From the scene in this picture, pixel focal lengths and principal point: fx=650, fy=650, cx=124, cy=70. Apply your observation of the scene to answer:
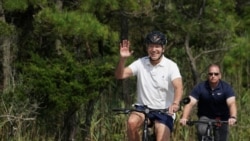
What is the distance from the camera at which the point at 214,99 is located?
7949 mm

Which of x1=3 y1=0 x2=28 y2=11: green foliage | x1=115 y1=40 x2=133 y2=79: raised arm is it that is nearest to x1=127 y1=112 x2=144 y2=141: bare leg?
x1=115 y1=40 x2=133 y2=79: raised arm

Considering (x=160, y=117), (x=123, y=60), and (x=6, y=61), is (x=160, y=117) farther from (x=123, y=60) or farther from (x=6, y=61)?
(x=6, y=61)

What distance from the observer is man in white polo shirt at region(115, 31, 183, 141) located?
666 cm

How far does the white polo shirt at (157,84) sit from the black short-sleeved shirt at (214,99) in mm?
1212

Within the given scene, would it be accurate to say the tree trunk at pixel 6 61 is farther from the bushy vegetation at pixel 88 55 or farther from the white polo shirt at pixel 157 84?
the white polo shirt at pixel 157 84

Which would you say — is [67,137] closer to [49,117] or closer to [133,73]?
[49,117]

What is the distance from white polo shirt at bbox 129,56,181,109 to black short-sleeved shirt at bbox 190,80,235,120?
3.98ft

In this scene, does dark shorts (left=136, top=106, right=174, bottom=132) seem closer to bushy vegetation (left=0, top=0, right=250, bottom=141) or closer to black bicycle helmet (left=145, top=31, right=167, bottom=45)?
black bicycle helmet (left=145, top=31, right=167, bottom=45)

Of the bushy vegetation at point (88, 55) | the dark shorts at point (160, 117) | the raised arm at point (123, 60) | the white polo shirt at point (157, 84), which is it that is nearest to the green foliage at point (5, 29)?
the bushy vegetation at point (88, 55)

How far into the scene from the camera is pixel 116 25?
43.4 ft

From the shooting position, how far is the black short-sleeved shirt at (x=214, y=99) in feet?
25.9

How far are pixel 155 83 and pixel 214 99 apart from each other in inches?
56.4

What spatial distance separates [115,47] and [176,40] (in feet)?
6.60

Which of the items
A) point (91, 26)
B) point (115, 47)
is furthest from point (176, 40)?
point (91, 26)
